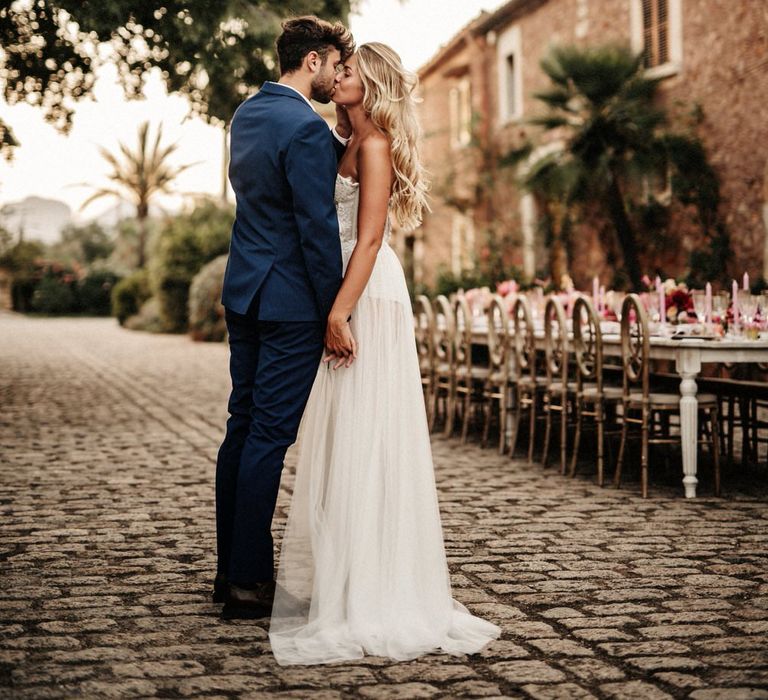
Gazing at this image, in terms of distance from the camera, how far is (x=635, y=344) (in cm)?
690

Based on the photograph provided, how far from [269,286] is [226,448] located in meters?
0.69

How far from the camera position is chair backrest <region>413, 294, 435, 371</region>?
10023 mm

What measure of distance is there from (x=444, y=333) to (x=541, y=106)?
1034 cm

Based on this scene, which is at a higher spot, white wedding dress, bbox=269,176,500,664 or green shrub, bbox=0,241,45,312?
green shrub, bbox=0,241,45,312

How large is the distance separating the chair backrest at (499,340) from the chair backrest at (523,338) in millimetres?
78

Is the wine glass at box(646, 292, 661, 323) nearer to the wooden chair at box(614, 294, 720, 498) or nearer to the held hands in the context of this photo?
the wooden chair at box(614, 294, 720, 498)

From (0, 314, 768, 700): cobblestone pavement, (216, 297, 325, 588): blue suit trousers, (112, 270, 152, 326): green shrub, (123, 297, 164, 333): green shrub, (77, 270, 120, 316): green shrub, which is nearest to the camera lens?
(0, 314, 768, 700): cobblestone pavement

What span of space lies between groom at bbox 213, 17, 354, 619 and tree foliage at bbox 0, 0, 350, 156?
7.09 m

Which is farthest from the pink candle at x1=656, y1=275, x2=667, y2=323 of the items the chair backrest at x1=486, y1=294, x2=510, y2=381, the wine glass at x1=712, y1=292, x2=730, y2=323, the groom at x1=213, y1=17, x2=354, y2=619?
the groom at x1=213, y1=17, x2=354, y2=619

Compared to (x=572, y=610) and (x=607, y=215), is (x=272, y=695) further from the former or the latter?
(x=607, y=215)

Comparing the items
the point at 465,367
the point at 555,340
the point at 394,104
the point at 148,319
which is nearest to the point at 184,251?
the point at 148,319

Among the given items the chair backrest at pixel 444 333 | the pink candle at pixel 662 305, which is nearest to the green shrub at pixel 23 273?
the chair backrest at pixel 444 333

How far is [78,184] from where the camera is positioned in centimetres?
5138

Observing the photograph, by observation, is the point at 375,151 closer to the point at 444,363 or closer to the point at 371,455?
the point at 371,455
